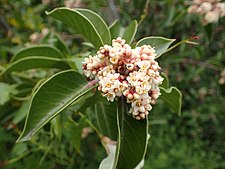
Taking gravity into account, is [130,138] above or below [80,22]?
below

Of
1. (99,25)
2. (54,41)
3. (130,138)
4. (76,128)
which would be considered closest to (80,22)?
(99,25)

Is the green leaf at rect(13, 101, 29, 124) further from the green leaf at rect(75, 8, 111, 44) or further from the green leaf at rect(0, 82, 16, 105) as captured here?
the green leaf at rect(75, 8, 111, 44)

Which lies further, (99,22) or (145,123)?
(99,22)

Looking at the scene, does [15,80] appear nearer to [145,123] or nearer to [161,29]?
[145,123]

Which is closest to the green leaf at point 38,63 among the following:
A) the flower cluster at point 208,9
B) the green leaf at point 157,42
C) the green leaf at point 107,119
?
the green leaf at point 107,119

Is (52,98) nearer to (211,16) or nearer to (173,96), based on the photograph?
(173,96)

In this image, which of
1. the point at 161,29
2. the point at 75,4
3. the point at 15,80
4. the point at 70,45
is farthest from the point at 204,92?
the point at 15,80
